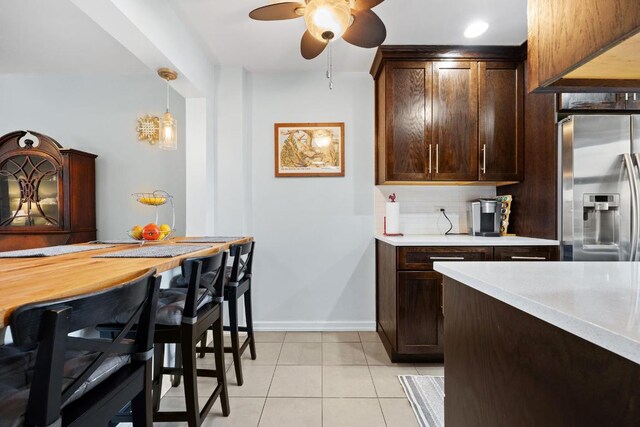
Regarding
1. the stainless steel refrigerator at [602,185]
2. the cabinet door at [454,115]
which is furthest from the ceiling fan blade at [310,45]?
the stainless steel refrigerator at [602,185]

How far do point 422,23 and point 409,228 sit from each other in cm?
172

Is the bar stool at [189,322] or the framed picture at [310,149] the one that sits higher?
the framed picture at [310,149]

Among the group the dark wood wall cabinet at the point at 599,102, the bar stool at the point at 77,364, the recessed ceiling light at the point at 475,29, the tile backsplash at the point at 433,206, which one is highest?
the recessed ceiling light at the point at 475,29

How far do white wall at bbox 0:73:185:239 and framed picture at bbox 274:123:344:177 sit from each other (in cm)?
110

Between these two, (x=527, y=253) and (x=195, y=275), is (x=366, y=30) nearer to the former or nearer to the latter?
(x=195, y=275)

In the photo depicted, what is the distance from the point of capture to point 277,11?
1.81 metres

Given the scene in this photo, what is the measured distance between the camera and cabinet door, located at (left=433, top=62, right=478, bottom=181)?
277 centimetres

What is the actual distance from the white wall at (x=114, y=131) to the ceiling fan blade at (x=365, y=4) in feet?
7.60

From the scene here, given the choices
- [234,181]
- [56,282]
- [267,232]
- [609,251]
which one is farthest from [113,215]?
[609,251]

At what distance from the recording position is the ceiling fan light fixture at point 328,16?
1.59m

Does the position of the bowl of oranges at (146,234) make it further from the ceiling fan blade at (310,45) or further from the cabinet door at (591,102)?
the cabinet door at (591,102)

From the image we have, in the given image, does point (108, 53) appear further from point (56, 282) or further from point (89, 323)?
point (89, 323)

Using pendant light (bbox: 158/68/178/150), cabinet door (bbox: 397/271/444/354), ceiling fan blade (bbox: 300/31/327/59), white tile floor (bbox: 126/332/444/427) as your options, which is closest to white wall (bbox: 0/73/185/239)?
pendant light (bbox: 158/68/178/150)

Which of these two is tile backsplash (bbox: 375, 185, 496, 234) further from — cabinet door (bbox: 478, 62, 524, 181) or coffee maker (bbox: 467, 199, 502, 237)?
cabinet door (bbox: 478, 62, 524, 181)
